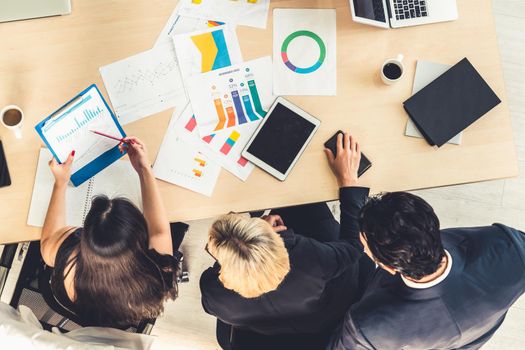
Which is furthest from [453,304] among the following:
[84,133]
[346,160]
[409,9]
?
[84,133]

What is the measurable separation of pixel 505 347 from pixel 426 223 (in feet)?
4.26

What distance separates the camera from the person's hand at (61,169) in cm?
144

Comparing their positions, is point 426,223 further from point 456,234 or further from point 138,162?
point 138,162

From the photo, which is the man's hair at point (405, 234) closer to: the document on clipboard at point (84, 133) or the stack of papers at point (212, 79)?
the stack of papers at point (212, 79)

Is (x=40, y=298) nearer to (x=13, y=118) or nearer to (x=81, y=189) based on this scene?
(x=81, y=189)

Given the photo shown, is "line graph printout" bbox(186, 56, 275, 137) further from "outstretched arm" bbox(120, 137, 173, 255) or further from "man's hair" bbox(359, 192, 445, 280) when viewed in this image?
"man's hair" bbox(359, 192, 445, 280)

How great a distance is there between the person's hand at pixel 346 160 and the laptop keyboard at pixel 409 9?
17.9 inches

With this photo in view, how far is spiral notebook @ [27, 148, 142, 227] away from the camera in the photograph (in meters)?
1.50

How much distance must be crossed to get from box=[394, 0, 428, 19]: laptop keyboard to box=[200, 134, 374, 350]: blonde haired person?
462mm

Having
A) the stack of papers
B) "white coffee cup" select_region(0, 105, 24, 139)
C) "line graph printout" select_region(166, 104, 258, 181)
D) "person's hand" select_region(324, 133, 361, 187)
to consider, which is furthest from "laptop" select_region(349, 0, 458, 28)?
"white coffee cup" select_region(0, 105, 24, 139)

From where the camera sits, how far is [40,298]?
158cm

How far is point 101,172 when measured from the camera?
4.96ft

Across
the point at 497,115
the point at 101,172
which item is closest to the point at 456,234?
the point at 497,115

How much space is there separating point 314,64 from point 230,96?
304 millimetres
